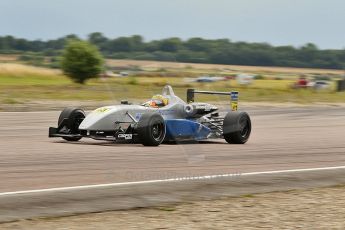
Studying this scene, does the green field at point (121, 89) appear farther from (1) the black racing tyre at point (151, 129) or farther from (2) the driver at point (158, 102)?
(1) the black racing tyre at point (151, 129)

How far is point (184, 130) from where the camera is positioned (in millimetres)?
14500

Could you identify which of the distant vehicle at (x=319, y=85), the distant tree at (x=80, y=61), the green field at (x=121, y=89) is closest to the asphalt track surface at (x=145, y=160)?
the green field at (x=121, y=89)

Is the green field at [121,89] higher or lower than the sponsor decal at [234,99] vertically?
higher

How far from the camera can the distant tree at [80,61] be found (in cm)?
5422

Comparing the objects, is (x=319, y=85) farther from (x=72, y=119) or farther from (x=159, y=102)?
(x=72, y=119)

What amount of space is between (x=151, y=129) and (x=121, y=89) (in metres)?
2.24

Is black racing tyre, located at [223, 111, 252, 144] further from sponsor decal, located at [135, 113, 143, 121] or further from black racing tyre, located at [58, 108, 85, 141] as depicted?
black racing tyre, located at [58, 108, 85, 141]

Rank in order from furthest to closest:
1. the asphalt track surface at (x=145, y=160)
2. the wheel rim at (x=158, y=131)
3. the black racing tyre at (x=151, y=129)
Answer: the wheel rim at (x=158, y=131), the black racing tyre at (x=151, y=129), the asphalt track surface at (x=145, y=160)

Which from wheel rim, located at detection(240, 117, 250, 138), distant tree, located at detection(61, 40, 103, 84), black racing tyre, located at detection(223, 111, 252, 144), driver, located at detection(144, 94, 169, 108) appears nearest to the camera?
driver, located at detection(144, 94, 169, 108)

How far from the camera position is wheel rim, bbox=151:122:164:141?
45.1 ft

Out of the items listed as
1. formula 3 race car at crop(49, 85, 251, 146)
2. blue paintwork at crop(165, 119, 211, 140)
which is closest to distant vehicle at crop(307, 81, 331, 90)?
formula 3 race car at crop(49, 85, 251, 146)

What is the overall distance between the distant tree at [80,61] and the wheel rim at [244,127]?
38015 mm

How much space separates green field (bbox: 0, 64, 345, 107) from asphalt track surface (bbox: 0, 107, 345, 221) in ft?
4.17

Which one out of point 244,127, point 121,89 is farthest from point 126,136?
point 244,127
